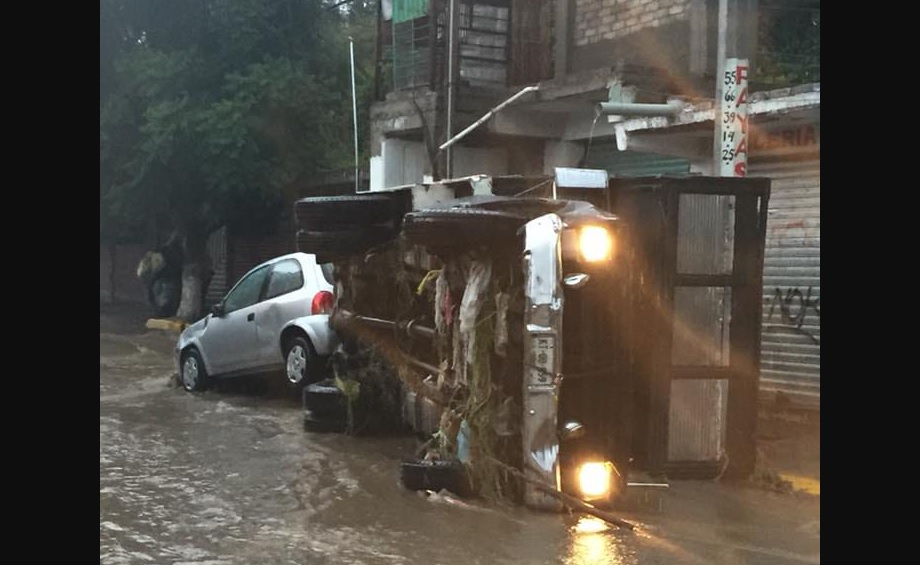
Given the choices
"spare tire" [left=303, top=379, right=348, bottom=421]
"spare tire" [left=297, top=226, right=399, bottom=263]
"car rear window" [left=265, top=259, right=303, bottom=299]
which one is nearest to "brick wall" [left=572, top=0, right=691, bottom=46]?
"car rear window" [left=265, top=259, right=303, bottom=299]

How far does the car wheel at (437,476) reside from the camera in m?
6.51

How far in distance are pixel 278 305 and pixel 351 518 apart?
505 cm

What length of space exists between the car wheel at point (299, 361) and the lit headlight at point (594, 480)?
497 centimetres

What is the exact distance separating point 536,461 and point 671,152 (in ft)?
21.9

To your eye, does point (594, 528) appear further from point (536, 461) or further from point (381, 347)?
point (381, 347)

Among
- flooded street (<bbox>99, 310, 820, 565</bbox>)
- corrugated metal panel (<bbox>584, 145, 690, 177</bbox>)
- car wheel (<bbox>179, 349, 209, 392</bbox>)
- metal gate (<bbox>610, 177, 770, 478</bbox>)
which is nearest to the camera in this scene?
flooded street (<bbox>99, 310, 820, 565</bbox>)

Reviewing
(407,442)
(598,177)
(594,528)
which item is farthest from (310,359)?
(594,528)

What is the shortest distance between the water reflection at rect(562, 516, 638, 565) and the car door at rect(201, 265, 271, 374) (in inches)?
246

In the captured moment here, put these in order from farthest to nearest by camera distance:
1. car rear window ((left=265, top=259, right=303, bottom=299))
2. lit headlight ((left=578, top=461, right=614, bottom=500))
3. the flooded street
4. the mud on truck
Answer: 1. car rear window ((left=265, top=259, right=303, bottom=299))
2. lit headlight ((left=578, top=461, right=614, bottom=500))
3. the mud on truck
4. the flooded street

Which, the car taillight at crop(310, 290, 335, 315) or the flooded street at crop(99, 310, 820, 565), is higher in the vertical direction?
the car taillight at crop(310, 290, 335, 315)

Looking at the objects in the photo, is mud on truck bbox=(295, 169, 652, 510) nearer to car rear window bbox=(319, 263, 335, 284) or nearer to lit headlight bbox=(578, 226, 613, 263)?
lit headlight bbox=(578, 226, 613, 263)

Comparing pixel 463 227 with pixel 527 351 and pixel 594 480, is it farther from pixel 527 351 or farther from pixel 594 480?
pixel 594 480

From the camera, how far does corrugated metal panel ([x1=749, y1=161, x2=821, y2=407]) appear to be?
417 inches

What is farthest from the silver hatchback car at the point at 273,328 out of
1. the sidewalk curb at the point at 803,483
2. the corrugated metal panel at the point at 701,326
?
the sidewalk curb at the point at 803,483
